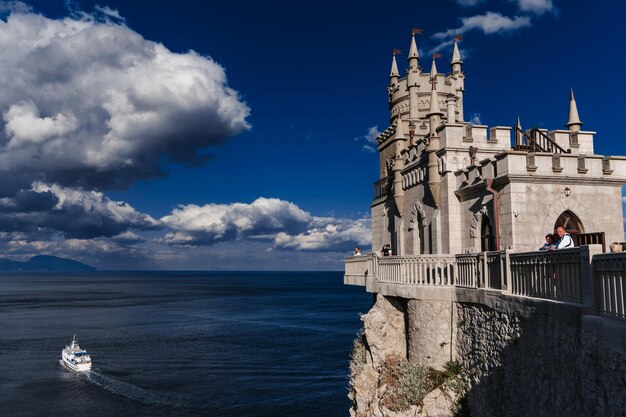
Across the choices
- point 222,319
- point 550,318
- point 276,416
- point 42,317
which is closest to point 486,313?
point 550,318

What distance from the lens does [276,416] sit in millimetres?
35875

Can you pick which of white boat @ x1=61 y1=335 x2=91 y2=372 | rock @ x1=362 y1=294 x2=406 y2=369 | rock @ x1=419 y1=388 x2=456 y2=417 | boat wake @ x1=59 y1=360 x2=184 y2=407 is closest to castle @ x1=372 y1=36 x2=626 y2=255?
rock @ x1=362 y1=294 x2=406 y2=369

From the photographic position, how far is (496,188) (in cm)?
1842

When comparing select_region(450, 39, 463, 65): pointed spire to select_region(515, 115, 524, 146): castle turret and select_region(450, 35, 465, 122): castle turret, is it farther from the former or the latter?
select_region(515, 115, 524, 146): castle turret

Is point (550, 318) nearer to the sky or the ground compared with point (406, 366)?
nearer to the sky

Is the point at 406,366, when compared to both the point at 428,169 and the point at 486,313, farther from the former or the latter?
the point at 428,169

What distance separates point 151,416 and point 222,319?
48.6 meters

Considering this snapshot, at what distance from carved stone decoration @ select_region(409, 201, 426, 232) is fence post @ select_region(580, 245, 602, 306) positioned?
14.3m

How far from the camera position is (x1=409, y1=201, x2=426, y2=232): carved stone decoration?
77.7 ft

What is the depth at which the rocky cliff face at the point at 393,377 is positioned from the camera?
54.1 feet

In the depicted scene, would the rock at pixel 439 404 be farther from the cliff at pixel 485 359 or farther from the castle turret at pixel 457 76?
the castle turret at pixel 457 76

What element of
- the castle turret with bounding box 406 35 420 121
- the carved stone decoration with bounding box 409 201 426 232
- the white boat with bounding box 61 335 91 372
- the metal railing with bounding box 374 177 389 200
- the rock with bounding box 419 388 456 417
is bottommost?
the white boat with bounding box 61 335 91 372

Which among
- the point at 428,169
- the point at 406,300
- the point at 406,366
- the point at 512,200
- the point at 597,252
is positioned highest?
the point at 428,169

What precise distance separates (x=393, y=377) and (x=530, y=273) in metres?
9.36
